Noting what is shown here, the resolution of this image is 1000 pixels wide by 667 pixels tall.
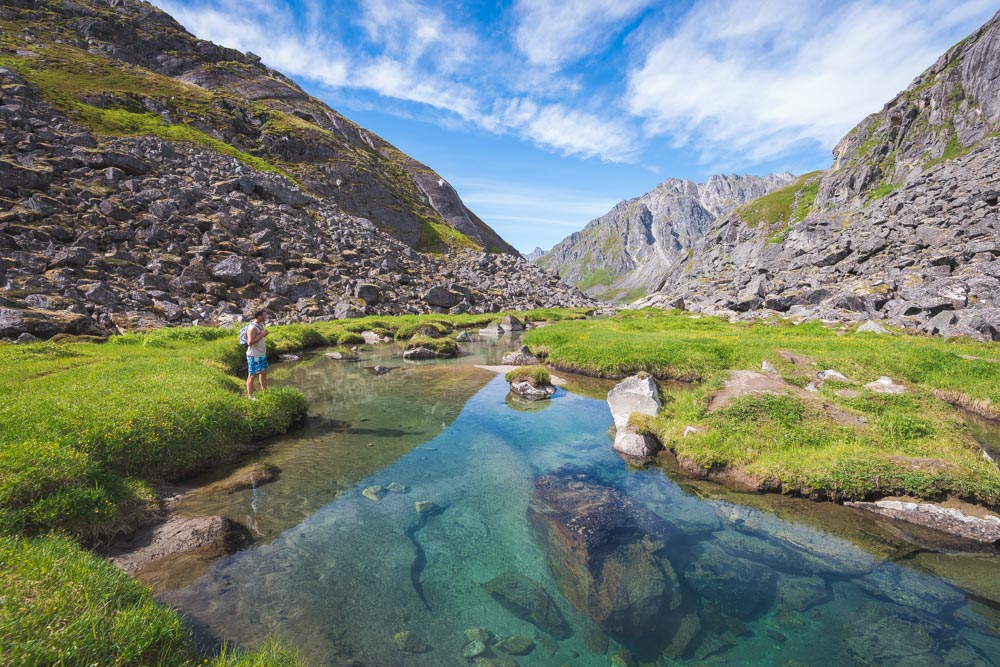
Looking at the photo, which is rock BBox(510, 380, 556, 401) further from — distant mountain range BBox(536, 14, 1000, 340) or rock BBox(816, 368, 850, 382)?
distant mountain range BBox(536, 14, 1000, 340)

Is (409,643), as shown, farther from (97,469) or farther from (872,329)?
(872,329)

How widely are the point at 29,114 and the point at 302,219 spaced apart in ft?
120

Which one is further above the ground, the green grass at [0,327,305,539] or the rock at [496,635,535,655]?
the green grass at [0,327,305,539]

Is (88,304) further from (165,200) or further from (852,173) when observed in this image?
(852,173)

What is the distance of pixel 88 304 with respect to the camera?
34969 mm

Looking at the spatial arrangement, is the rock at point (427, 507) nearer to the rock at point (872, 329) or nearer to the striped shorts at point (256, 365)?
the striped shorts at point (256, 365)

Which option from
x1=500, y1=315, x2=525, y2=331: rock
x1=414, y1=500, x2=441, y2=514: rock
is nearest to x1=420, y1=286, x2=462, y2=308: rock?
x1=500, y1=315, x2=525, y2=331: rock

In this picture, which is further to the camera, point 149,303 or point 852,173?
point 852,173

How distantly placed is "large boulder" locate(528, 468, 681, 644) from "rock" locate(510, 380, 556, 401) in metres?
10.6

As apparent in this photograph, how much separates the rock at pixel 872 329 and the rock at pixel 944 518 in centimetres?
2836

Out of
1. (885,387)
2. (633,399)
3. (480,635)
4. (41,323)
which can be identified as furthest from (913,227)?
(41,323)

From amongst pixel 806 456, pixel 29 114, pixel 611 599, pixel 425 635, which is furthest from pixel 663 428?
pixel 29 114

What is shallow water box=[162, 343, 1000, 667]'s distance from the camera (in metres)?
6.87

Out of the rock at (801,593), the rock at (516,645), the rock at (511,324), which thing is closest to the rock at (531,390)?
the rock at (801,593)
